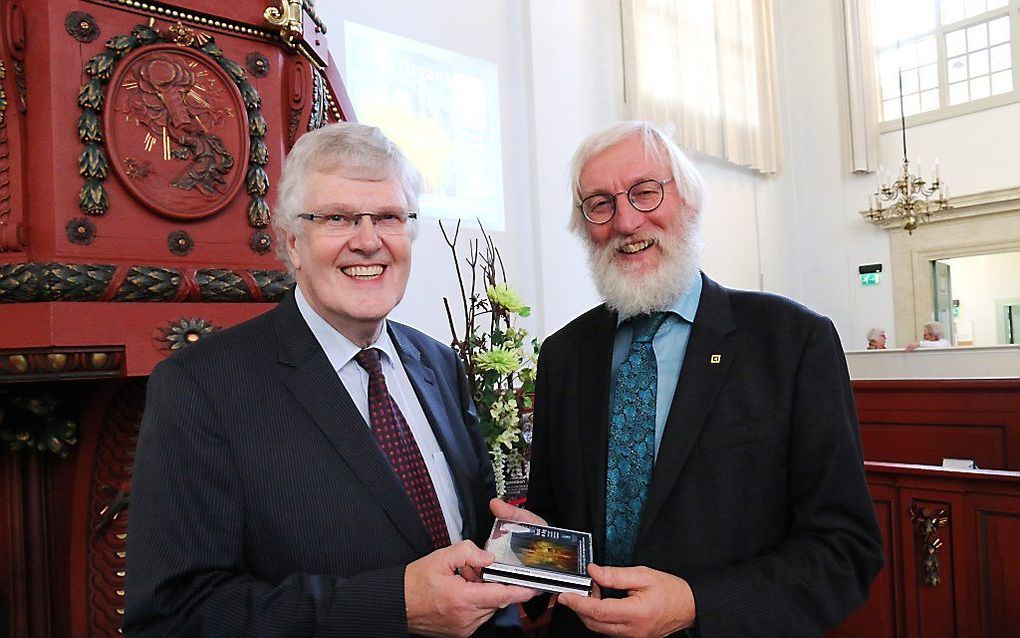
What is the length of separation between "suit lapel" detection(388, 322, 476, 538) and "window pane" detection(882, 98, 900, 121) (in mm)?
10916

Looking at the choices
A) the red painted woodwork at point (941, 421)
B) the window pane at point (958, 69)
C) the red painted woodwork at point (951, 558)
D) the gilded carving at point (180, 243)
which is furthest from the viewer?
the window pane at point (958, 69)

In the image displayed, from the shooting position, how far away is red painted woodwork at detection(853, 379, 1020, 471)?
499cm

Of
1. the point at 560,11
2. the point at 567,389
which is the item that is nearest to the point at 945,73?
the point at 560,11

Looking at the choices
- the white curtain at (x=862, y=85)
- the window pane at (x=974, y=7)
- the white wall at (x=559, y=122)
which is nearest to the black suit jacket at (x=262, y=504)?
the white wall at (x=559, y=122)

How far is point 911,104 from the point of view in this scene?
1072cm

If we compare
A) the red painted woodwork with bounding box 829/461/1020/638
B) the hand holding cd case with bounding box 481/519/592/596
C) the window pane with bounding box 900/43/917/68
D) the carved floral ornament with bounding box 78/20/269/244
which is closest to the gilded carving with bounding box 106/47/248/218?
the carved floral ornament with bounding box 78/20/269/244

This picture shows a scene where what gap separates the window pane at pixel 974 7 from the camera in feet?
33.6

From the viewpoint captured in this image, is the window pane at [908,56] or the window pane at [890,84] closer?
the window pane at [908,56]

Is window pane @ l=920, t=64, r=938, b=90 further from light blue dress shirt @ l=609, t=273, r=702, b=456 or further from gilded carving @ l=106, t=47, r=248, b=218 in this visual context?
gilded carving @ l=106, t=47, r=248, b=218

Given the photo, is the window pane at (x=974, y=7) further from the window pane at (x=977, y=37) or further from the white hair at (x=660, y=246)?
the white hair at (x=660, y=246)

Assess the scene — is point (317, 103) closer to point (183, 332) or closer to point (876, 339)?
point (183, 332)

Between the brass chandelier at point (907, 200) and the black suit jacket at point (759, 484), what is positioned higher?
the brass chandelier at point (907, 200)

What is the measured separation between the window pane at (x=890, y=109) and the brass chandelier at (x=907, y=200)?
0.19m

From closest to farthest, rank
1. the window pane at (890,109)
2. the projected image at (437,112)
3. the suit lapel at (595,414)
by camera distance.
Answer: the suit lapel at (595,414), the projected image at (437,112), the window pane at (890,109)
